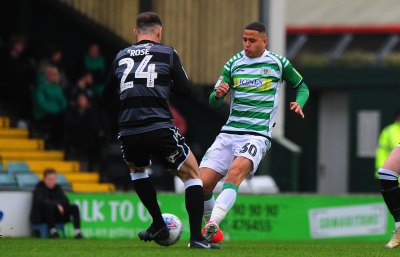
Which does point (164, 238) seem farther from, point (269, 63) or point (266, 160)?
point (266, 160)

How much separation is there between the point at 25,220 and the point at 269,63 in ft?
21.7

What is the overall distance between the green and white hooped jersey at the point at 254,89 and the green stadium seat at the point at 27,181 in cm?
700

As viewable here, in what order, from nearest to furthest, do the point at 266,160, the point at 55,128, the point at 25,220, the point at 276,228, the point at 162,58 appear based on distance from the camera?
the point at 162,58
the point at 25,220
the point at 276,228
the point at 55,128
the point at 266,160

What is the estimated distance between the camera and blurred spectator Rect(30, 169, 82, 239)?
1683 cm

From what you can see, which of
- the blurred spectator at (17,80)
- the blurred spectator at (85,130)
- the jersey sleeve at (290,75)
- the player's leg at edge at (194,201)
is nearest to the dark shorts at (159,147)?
the player's leg at edge at (194,201)

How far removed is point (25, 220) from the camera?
1700 centimetres

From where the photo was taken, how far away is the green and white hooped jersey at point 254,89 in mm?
11297

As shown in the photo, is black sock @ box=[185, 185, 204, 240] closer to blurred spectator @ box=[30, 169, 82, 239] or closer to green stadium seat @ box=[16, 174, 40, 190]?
blurred spectator @ box=[30, 169, 82, 239]

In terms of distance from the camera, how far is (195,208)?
1045 centimetres

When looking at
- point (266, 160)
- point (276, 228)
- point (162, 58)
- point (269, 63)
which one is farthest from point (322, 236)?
point (162, 58)

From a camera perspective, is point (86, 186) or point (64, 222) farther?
point (86, 186)

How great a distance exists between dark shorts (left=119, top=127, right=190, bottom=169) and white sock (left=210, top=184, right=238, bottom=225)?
0.60 m

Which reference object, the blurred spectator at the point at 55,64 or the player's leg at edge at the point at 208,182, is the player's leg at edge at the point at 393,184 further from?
the blurred spectator at the point at 55,64

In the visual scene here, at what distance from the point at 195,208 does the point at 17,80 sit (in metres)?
9.82
